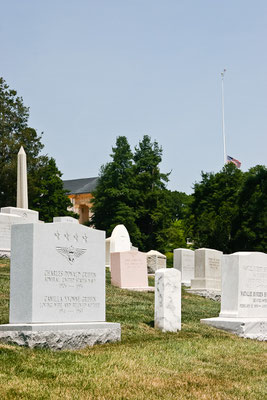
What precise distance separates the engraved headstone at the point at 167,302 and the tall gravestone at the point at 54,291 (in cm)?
199

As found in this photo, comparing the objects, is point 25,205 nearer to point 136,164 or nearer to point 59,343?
point 59,343

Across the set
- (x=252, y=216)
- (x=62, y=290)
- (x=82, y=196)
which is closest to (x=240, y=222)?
(x=252, y=216)

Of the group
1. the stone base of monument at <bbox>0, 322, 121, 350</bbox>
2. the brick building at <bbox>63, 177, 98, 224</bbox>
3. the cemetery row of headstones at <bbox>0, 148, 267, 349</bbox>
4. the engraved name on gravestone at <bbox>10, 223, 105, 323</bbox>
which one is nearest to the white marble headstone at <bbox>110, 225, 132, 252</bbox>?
the cemetery row of headstones at <bbox>0, 148, 267, 349</bbox>

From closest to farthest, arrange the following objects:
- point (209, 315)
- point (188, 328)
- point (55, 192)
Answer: point (188, 328) < point (209, 315) < point (55, 192)

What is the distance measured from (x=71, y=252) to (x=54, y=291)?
670 mm

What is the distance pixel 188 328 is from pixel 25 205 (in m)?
17.7

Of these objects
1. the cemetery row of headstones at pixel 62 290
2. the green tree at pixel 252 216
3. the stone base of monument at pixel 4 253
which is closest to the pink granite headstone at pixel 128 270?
the stone base of monument at pixel 4 253

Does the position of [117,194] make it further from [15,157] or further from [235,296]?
[235,296]

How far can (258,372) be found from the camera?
25.1ft

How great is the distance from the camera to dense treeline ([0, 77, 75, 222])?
1909 inches

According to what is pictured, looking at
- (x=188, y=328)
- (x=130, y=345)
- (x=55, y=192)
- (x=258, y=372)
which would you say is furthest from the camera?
(x=55, y=192)

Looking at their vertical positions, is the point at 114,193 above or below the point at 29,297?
above

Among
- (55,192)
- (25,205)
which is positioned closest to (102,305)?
(25,205)

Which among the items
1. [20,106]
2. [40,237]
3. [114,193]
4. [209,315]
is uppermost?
[20,106]
